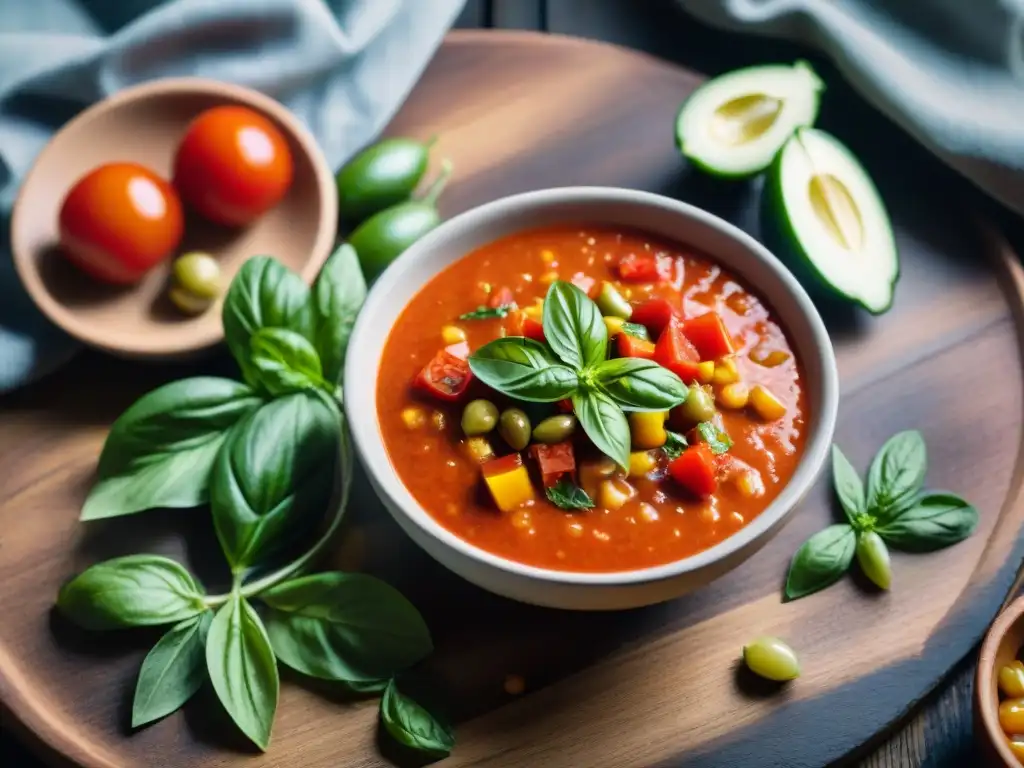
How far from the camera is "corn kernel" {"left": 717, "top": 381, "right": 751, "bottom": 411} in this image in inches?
84.2

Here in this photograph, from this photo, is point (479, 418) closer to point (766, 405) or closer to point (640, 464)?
point (640, 464)

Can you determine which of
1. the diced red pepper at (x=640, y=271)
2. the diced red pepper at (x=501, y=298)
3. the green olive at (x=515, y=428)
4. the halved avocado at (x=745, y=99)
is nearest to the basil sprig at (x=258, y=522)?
the green olive at (x=515, y=428)

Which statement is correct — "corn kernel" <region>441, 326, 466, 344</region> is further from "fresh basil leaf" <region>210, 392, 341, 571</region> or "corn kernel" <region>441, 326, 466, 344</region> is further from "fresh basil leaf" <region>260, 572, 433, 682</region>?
"fresh basil leaf" <region>260, 572, 433, 682</region>

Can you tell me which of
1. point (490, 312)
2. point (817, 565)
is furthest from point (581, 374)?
point (817, 565)

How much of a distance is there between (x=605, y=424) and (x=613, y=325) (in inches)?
11.6

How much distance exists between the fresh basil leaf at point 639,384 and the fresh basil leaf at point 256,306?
721 millimetres

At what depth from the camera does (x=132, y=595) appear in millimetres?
2117

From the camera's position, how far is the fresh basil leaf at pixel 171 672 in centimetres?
207

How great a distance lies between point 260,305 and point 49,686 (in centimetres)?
87

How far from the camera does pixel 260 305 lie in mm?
2338

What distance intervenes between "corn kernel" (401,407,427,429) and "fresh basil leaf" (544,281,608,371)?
312 mm

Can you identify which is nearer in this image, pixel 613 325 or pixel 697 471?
pixel 697 471

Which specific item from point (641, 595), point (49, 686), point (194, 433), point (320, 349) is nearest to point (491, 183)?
point (320, 349)

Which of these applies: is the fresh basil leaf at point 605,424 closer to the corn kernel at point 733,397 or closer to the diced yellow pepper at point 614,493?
the diced yellow pepper at point 614,493
